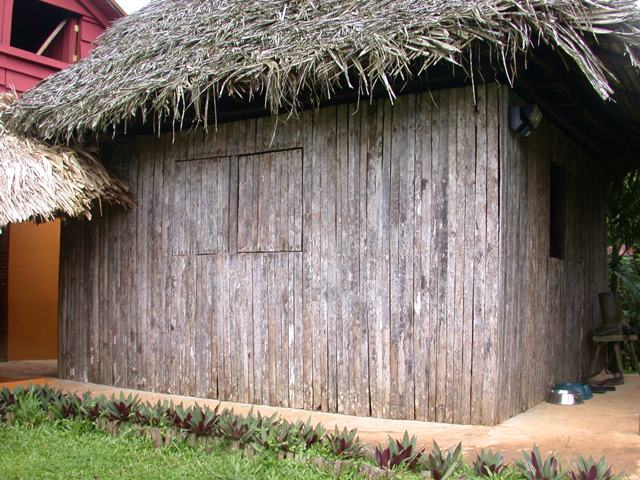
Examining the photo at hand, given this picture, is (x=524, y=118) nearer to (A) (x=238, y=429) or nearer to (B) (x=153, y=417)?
(A) (x=238, y=429)

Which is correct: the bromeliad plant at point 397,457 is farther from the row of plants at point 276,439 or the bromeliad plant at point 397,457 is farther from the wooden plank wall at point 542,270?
the wooden plank wall at point 542,270

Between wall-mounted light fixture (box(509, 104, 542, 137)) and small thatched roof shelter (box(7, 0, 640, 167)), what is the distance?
33cm

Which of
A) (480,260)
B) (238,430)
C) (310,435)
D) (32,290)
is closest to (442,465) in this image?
(310,435)

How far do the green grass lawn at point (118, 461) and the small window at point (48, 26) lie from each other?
7298mm

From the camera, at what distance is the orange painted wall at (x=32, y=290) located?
390 inches

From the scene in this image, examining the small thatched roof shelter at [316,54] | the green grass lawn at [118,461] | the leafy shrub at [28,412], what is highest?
the small thatched roof shelter at [316,54]

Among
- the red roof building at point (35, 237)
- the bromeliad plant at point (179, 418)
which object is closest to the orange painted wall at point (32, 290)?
the red roof building at point (35, 237)

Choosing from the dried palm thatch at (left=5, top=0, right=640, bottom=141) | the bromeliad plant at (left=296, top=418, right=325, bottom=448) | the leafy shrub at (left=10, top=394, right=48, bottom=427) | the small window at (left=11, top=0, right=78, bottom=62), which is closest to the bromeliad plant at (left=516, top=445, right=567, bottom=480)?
the bromeliad plant at (left=296, top=418, right=325, bottom=448)

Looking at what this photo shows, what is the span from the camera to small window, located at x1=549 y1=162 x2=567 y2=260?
7188mm

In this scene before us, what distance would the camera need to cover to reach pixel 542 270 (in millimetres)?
6457

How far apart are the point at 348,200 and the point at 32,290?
617 centimetres

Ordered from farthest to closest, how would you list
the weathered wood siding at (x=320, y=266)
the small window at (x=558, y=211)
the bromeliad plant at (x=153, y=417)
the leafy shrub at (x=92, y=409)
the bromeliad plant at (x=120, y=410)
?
the small window at (x=558, y=211) → the weathered wood siding at (x=320, y=266) → the leafy shrub at (x=92, y=409) → the bromeliad plant at (x=120, y=410) → the bromeliad plant at (x=153, y=417)

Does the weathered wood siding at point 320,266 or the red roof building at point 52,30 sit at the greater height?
the red roof building at point 52,30

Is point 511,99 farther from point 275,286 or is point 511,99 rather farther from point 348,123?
point 275,286
